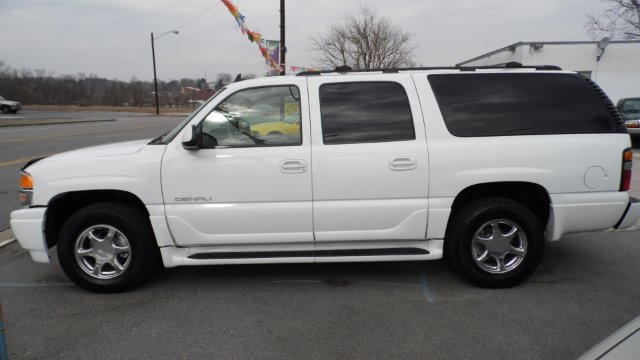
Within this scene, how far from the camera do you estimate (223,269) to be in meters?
4.41

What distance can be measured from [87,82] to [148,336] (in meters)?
92.3

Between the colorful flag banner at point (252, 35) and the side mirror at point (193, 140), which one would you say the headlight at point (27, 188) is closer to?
the side mirror at point (193, 140)

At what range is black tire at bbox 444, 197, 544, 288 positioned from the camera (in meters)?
3.78

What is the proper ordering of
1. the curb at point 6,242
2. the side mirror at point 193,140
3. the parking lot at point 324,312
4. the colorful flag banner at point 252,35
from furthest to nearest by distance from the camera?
the colorful flag banner at point 252,35, the curb at point 6,242, the side mirror at point 193,140, the parking lot at point 324,312

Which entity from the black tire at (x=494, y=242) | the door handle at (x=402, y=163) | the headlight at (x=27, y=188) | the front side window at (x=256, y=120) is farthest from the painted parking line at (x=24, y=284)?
the black tire at (x=494, y=242)

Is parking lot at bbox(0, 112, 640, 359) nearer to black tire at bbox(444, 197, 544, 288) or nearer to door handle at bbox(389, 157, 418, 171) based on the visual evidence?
black tire at bbox(444, 197, 544, 288)

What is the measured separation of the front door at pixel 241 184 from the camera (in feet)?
11.9

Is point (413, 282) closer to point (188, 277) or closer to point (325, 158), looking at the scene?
point (325, 158)

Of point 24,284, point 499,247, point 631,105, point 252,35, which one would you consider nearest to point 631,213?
point 499,247

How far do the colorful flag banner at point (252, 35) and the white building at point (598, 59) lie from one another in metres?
15.1

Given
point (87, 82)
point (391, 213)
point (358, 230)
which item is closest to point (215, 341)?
point (358, 230)

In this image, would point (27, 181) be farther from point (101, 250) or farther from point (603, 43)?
point (603, 43)

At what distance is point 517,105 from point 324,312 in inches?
96.7

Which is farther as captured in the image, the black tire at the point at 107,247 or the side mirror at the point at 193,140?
the black tire at the point at 107,247
